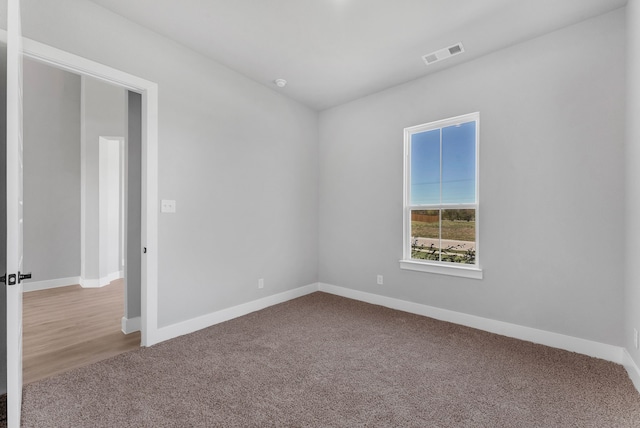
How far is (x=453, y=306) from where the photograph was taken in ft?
10.4

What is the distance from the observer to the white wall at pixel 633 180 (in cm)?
200

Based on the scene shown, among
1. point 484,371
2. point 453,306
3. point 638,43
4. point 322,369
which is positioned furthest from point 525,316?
point 638,43

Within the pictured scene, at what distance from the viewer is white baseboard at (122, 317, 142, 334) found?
116 inches

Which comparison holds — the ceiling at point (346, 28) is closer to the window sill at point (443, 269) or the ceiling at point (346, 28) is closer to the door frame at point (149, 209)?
the door frame at point (149, 209)

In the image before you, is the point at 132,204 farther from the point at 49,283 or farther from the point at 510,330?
the point at 510,330

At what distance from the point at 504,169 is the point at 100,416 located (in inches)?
142

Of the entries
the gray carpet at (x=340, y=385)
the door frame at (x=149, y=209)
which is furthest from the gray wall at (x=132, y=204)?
the gray carpet at (x=340, y=385)

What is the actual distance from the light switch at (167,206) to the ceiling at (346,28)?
151 centimetres

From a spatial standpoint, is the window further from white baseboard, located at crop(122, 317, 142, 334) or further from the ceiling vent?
white baseboard, located at crop(122, 317, 142, 334)

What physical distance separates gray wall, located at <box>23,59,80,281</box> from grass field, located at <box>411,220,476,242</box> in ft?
17.6

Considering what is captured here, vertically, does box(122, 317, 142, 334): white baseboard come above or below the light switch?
below

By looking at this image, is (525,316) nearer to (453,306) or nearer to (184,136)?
(453,306)

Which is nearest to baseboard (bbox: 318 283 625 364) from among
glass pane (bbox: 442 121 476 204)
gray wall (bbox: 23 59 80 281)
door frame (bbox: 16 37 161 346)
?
glass pane (bbox: 442 121 476 204)

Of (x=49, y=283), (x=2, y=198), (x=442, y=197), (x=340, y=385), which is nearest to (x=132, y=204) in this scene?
(x=2, y=198)
